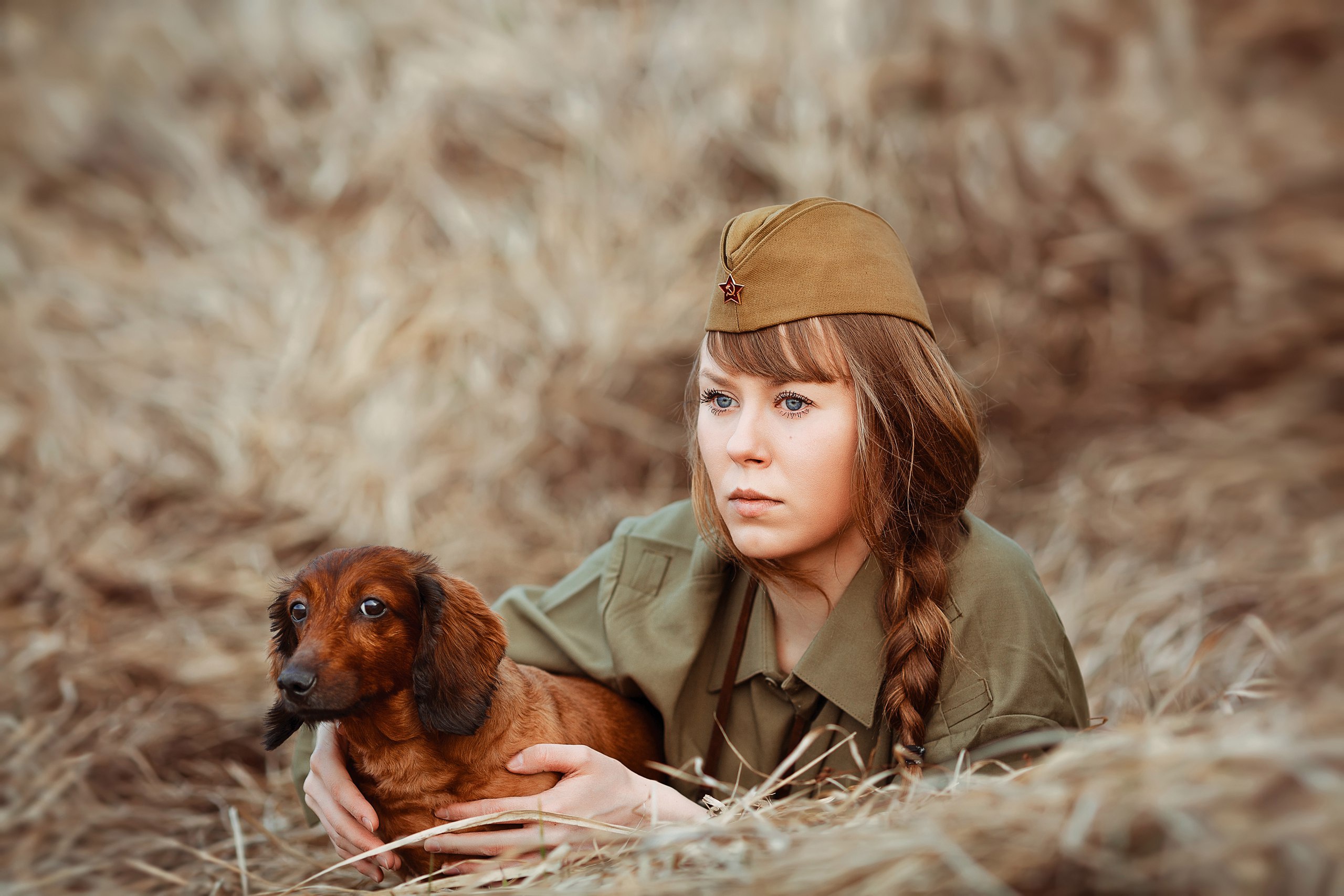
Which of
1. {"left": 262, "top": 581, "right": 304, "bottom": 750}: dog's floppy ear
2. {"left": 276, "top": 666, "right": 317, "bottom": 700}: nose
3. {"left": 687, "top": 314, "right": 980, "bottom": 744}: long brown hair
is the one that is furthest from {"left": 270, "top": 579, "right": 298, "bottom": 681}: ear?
{"left": 687, "top": 314, "right": 980, "bottom": 744}: long brown hair

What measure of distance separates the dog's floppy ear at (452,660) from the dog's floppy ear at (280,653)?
1.09ft

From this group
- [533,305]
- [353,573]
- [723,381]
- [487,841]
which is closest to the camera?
[353,573]

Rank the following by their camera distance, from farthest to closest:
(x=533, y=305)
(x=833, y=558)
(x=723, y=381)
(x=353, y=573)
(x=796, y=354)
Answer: (x=533, y=305) → (x=833, y=558) → (x=723, y=381) → (x=796, y=354) → (x=353, y=573)

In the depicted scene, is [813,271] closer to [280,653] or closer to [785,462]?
[785,462]

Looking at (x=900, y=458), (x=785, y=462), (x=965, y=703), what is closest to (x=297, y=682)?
(x=785, y=462)

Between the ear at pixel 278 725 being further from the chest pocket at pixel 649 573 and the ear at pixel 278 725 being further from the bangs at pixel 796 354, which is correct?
the bangs at pixel 796 354

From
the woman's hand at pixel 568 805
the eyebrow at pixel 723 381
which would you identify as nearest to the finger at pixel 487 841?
the woman's hand at pixel 568 805

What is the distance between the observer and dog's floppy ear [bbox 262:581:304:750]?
285cm

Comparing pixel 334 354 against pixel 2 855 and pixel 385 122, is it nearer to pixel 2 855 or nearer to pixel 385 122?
pixel 385 122

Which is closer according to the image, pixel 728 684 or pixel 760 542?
pixel 760 542

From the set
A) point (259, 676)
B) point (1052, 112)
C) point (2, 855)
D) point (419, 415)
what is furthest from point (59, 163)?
point (1052, 112)

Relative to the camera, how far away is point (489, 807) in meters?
2.88

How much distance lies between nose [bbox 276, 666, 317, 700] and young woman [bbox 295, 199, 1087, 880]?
1.85 feet

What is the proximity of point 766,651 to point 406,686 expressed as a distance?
1.08 m
